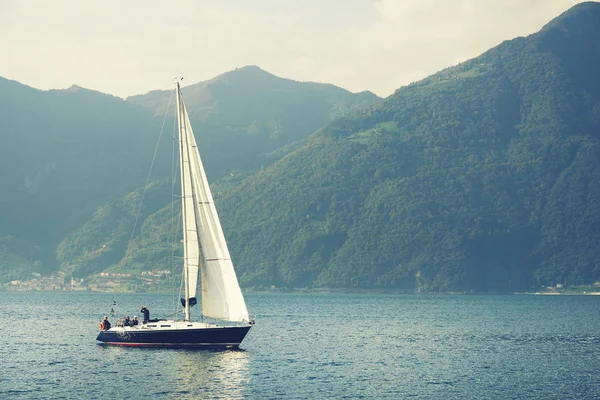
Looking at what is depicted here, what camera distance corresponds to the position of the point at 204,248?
227 feet

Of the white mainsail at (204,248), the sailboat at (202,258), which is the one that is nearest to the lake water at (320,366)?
the sailboat at (202,258)

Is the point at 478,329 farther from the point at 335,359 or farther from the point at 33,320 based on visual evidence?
the point at 33,320

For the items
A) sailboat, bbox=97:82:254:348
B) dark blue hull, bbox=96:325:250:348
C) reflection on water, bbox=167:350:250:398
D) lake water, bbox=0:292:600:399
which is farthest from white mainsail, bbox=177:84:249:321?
lake water, bbox=0:292:600:399

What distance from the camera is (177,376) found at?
2360 inches

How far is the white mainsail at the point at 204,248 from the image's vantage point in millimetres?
69000

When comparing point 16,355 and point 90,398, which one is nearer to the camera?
point 90,398

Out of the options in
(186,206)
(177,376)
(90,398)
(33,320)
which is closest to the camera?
(90,398)

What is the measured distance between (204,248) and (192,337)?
23.2ft

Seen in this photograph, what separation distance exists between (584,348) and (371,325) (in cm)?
3666

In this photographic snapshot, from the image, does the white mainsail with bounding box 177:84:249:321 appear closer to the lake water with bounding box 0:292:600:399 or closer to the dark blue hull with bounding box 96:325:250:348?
the dark blue hull with bounding box 96:325:250:348

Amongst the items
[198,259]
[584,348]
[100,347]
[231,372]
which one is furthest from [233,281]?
[584,348]

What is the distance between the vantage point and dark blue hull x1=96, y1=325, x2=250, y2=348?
2726 inches

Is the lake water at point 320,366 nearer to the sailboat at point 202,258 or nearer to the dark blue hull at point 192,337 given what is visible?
the dark blue hull at point 192,337

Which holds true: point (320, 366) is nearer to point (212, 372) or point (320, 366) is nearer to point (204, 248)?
point (212, 372)
